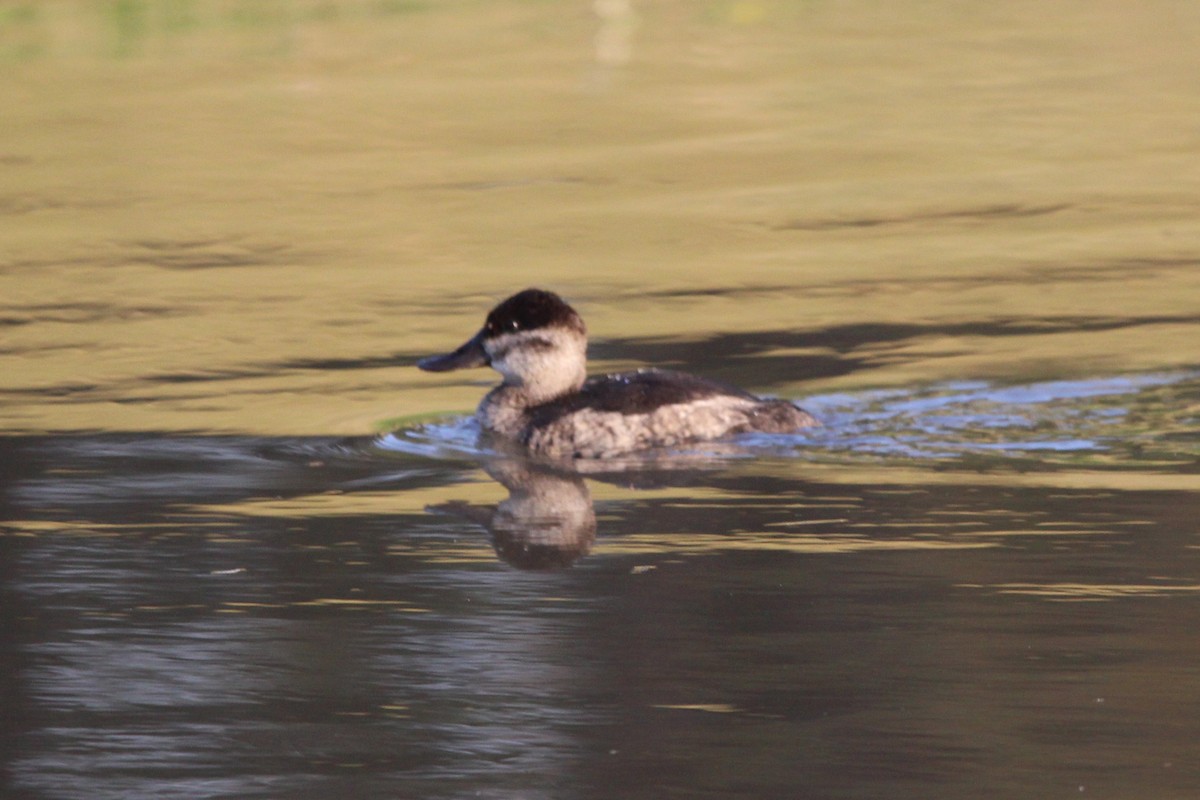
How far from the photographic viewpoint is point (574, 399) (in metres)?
9.16

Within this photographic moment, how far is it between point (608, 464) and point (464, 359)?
1206 mm

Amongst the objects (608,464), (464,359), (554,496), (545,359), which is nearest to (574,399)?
(545,359)

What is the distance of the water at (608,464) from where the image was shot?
5242 mm

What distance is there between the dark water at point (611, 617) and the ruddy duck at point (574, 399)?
0.16 meters

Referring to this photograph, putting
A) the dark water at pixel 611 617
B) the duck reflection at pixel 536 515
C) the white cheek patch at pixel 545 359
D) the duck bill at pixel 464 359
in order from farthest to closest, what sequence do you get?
the duck bill at pixel 464 359 < the white cheek patch at pixel 545 359 < the duck reflection at pixel 536 515 < the dark water at pixel 611 617

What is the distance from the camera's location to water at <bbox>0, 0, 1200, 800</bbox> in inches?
206

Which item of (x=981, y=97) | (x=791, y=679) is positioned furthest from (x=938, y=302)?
(x=981, y=97)

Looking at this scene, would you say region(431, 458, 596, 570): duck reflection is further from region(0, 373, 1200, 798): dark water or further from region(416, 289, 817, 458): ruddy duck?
region(416, 289, 817, 458): ruddy duck

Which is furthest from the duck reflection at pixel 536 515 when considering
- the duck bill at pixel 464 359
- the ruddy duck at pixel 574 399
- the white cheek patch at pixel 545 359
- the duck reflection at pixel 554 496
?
the duck bill at pixel 464 359

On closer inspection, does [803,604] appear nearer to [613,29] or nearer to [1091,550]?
[1091,550]

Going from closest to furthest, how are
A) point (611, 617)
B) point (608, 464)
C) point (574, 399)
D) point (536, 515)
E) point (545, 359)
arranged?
1. point (611, 617)
2. point (536, 515)
3. point (608, 464)
4. point (574, 399)
5. point (545, 359)

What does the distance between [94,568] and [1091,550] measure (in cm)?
292

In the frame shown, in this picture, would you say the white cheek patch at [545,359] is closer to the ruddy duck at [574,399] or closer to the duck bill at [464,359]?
the ruddy duck at [574,399]

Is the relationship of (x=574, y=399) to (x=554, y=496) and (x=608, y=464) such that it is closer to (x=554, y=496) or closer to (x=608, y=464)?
(x=608, y=464)
